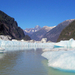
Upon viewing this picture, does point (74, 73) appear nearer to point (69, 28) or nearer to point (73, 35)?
point (73, 35)

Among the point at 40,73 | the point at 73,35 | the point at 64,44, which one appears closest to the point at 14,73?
the point at 40,73

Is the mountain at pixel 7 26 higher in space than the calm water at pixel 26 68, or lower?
higher

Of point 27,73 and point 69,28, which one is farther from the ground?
point 69,28

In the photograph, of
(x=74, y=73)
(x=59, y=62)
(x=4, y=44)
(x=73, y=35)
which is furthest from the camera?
(x=73, y=35)

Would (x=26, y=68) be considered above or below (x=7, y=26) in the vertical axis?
below

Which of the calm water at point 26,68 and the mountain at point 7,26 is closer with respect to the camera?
the calm water at point 26,68

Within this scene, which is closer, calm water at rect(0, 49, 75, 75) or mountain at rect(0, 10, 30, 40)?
calm water at rect(0, 49, 75, 75)

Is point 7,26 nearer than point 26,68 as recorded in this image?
No

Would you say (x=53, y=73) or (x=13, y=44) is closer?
(x=53, y=73)

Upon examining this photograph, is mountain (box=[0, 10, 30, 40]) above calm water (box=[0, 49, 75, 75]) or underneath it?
above

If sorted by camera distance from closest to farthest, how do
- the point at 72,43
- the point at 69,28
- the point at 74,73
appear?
the point at 74,73 < the point at 72,43 < the point at 69,28

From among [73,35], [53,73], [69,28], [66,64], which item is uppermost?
[69,28]
